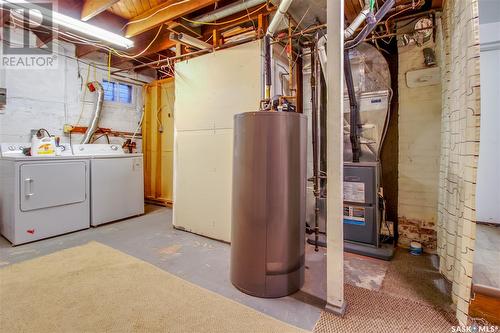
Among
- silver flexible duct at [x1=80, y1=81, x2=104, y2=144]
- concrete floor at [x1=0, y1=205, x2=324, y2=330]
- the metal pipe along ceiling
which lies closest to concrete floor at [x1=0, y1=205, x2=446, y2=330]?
concrete floor at [x1=0, y1=205, x2=324, y2=330]

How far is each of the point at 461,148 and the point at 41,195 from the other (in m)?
4.04

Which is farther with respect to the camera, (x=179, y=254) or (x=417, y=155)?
(x=417, y=155)

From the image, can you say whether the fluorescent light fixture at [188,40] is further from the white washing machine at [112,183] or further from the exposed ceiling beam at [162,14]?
the white washing machine at [112,183]

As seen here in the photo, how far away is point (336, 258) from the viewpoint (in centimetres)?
160

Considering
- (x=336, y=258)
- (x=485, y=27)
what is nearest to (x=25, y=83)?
(x=336, y=258)

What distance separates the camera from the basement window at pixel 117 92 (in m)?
4.42

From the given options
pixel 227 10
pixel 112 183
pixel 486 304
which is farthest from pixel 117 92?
pixel 486 304

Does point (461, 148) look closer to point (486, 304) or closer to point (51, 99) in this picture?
point (486, 304)

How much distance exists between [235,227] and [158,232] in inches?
67.4

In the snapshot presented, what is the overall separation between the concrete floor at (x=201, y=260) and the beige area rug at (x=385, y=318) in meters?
0.13

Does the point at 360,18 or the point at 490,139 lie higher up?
the point at 360,18

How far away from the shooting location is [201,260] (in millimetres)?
2418

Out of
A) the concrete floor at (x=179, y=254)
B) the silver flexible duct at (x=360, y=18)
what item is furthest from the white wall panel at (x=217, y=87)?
the concrete floor at (x=179, y=254)

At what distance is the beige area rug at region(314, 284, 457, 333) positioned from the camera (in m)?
1.49
